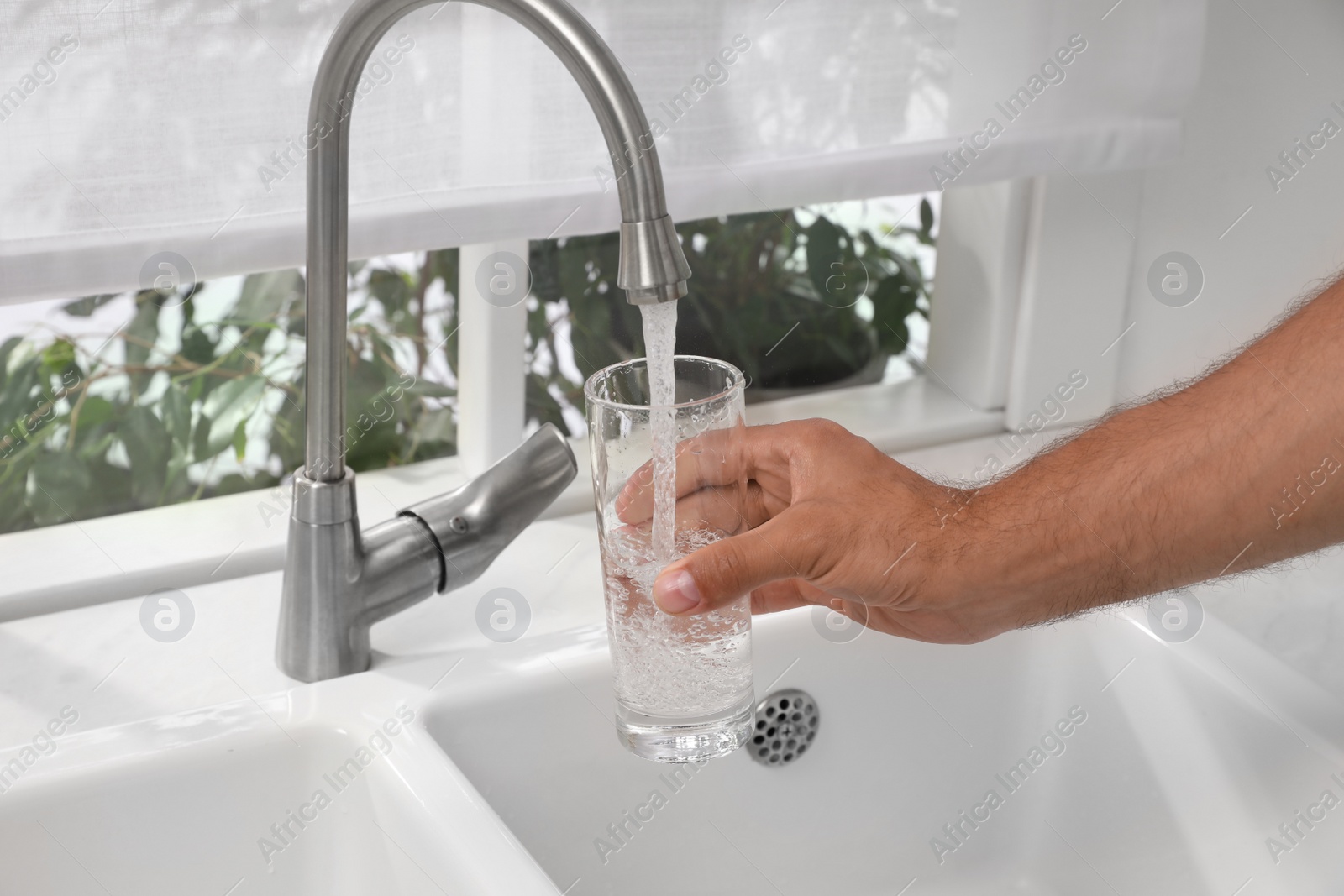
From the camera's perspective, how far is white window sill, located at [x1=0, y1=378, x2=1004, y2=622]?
3.39 feet

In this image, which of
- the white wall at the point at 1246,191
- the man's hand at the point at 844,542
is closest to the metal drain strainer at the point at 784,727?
the man's hand at the point at 844,542

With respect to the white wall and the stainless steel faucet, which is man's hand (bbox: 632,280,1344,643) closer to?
the stainless steel faucet

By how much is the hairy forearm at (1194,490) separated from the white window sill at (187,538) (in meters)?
0.48

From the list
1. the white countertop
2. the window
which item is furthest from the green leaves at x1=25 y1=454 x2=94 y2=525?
the white countertop

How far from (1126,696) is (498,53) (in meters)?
0.68

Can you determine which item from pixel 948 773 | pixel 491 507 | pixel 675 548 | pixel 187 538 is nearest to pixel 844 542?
pixel 675 548

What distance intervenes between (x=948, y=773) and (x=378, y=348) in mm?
635

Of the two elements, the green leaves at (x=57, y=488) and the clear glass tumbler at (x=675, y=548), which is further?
the green leaves at (x=57, y=488)

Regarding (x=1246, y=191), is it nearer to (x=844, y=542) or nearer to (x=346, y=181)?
(x=844, y=542)

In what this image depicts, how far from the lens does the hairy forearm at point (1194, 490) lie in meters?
0.74

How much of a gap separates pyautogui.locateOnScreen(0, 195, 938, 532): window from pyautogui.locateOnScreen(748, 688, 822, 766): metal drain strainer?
410 millimetres

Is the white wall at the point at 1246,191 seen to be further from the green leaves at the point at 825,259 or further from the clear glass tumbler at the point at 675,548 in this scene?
the clear glass tumbler at the point at 675,548

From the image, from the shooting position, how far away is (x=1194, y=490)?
0.78m

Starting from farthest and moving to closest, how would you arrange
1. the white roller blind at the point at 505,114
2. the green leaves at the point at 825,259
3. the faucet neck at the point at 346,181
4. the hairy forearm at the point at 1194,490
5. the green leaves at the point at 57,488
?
the green leaves at the point at 825,259, the green leaves at the point at 57,488, the white roller blind at the point at 505,114, the hairy forearm at the point at 1194,490, the faucet neck at the point at 346,181
